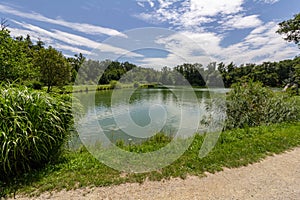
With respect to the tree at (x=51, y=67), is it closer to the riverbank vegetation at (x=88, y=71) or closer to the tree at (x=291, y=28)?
the riverbank vegetation at (x=88, y=71)

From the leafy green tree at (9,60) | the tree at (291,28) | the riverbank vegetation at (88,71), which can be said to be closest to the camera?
the riverbank vegetation at (88,71)

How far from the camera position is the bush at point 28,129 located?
2.42 m

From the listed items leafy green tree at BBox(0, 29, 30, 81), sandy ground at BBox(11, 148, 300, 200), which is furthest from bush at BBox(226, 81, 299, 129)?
leafy green tree at BBox(0, 29, 30, 81)

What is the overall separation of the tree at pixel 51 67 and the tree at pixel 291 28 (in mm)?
22509

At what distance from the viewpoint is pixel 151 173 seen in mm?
2768

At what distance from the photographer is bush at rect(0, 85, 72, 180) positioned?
2.42 meters

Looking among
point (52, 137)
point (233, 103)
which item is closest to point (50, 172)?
point (52, 137)

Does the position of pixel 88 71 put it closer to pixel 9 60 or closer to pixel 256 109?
pixel 9 60

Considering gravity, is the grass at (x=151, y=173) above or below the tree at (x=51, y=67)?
below

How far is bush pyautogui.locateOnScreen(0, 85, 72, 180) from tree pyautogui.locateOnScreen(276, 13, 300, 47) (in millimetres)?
18977

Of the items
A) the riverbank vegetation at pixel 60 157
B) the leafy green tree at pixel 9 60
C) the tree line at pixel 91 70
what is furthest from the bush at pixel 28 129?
the leafy green tree at pixel 9 60

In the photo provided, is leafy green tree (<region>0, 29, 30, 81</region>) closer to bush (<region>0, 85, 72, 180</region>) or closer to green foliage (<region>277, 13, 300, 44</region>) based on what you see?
bush (<region>0, 85, 72, 180</region>)

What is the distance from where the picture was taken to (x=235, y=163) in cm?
308

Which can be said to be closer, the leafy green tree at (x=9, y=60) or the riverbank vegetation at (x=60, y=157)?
the riverbank vegetation at (x=60, y=157)
